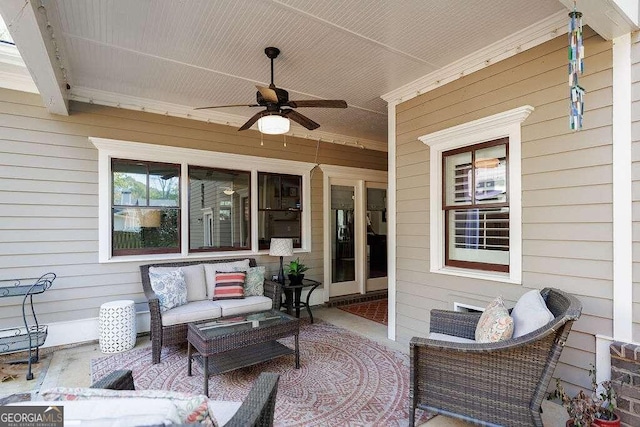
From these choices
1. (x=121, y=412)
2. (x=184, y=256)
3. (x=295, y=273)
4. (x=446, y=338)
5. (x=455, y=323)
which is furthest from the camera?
(x=295, y=273)

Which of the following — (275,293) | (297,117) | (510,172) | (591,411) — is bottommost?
(591,411)

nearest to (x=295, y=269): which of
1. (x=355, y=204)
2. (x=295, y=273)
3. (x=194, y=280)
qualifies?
(x=295, y=273)

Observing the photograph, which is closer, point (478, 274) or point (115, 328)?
point (478, 274)

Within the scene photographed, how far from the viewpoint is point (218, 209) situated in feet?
17.5

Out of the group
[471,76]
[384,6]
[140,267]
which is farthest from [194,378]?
[471,76]

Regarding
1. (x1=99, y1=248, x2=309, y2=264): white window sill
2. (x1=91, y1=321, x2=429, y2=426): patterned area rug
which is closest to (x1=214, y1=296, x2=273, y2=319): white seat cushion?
(x1=91, y1=321, x2=429, y2=426): patterned area rug

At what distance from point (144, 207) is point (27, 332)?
188 centimetres

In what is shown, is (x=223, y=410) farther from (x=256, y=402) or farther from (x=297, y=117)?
(x=297, y=117)

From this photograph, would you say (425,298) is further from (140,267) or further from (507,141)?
(140,267)

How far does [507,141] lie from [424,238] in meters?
1.39

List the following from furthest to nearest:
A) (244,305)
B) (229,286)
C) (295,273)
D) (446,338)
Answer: (295,273) → (229,286) → (244,305) → (446,338)

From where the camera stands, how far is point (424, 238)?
4.06 m

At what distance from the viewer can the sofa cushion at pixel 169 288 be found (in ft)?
12.9

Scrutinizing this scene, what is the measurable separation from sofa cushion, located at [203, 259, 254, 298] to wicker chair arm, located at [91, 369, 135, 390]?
2823 mm
